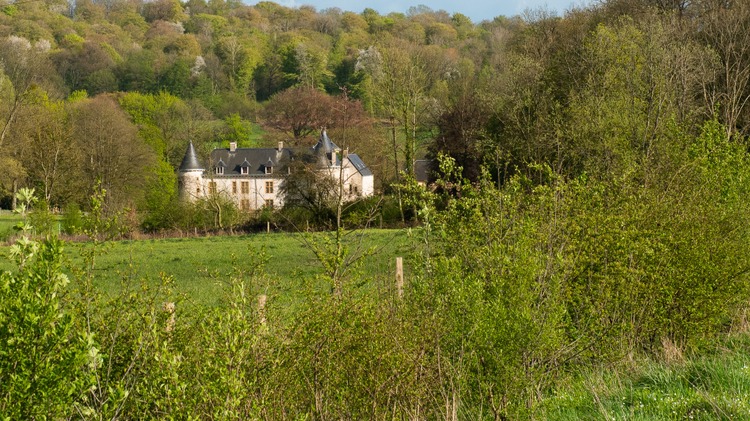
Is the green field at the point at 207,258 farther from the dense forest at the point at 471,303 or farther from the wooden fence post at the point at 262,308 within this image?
the wooden fence post at the point at 262,308

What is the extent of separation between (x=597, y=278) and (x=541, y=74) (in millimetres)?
26650

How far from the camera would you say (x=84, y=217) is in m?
6.91

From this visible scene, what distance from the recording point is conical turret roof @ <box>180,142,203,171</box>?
6512 cm

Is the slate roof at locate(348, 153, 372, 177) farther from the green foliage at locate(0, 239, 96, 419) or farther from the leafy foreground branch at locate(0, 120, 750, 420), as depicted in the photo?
the green foliage at locate(0, 239, 96, 419)

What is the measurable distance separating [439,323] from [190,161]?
60.6 meters

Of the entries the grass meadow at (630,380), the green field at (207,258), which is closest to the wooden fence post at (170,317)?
the grass meadow at (630,380)

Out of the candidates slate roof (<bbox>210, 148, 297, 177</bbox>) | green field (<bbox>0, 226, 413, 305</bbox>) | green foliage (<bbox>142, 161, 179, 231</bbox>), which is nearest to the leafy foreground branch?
green field (<bbox>0, 226, 413, 305</bbox>)

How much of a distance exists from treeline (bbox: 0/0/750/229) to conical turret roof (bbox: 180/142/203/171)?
1996 millimetres

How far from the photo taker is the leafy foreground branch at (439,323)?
4543mm

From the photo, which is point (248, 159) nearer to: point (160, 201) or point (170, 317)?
point (160, 201)

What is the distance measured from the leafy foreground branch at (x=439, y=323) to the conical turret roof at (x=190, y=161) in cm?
5688

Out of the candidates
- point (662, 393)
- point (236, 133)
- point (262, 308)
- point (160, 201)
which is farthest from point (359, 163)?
point (662, 393)

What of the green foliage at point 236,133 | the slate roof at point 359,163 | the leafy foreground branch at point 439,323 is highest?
the green foliage at point 236,133

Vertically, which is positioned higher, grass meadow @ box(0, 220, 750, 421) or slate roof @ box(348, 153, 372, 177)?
slate roof @ box(348, 153, 372, 177)
